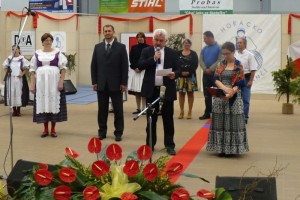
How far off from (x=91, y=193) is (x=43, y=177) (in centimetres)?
30

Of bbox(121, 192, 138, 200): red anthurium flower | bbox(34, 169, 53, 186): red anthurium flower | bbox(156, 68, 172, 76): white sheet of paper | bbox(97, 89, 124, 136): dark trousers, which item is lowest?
bbox(97, 89, 124, 136): dark trousers

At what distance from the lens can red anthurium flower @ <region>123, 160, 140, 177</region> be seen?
94.9 inches

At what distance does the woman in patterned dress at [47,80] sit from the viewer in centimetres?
859

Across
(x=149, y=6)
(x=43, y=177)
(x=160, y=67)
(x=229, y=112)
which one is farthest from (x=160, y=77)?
(x=149, y=6)

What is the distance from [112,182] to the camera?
7.80 ft

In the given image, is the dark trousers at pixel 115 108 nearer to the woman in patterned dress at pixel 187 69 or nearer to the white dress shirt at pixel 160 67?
the white dress shirt at pixel 160 67

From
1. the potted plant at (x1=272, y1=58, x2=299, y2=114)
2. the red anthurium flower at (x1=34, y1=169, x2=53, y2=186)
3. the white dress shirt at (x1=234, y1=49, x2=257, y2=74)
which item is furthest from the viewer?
the potted plant at (x1=272, y1=58, x2=299, y2=114)

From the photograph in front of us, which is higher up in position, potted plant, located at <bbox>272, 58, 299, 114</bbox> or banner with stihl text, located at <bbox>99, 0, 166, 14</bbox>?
banner with stihl text, located at <bbox>99, 0, 166, 14</bbox>

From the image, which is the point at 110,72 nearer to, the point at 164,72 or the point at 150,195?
the point at 164,72

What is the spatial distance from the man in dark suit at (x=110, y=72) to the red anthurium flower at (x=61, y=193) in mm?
6013

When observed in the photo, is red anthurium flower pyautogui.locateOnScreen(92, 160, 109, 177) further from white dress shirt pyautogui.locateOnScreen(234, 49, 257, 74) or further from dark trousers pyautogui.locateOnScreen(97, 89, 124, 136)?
white dress shirt pyautogui.locateOnScreen(234, 49, 257, 74)

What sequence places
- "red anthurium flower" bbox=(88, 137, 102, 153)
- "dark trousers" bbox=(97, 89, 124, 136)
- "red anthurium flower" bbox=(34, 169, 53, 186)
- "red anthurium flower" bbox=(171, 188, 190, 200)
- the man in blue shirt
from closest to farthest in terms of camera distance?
"red anthurium flower" bbox=(171, 188, 190, 200) → "red anthurium flower" bbox=(34, 169, 53, 186) → "red anthurium flower" bbox=(88, 137, 102, 153) → "dark trousers" bbox=(97, 89, 124, 136) → the man in blue shirt

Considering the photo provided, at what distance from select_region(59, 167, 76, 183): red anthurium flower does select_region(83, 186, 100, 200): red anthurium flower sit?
0.13 metres

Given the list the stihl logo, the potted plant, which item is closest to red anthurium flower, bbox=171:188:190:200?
the potted plant
